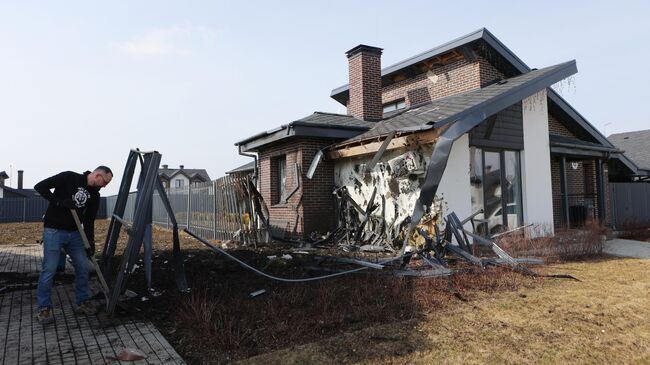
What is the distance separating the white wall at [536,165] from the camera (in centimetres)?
1122

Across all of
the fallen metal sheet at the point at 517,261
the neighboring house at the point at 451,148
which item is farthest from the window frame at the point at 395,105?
the fallen metal sheet at the point at 517,261

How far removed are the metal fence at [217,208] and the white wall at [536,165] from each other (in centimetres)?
720

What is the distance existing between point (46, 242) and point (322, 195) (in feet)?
24.6

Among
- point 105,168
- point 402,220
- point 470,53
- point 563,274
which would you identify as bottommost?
point 563,274

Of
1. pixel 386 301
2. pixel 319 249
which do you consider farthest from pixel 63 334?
pixel 319 249

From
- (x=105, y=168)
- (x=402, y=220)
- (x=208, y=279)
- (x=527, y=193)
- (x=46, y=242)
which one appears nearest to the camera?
(x=46, y=242)

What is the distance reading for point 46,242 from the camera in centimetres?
477

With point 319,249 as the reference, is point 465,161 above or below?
above

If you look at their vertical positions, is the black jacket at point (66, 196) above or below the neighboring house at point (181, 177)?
below

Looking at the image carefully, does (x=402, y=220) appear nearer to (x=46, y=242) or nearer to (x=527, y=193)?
(x=527, y=193)

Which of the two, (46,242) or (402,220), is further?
(402,220)

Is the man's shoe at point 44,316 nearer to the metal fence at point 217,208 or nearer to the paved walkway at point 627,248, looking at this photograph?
the metal fence at point 217,208

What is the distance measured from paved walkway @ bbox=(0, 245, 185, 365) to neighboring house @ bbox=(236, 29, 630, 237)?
587cm

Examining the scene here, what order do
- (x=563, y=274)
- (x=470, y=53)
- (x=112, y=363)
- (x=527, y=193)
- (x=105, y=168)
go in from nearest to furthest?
(x=112, y=363) → (x=105, y=168) → (x=563, y=274) → (x=527, y=193) → (x=470, y=53)
